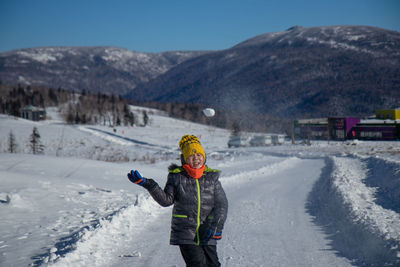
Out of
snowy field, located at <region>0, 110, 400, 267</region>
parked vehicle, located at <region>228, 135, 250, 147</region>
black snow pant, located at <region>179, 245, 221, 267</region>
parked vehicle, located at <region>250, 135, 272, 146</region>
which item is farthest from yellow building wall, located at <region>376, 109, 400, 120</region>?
black snow pant, located at <region>179, 245, 221, 267</region>

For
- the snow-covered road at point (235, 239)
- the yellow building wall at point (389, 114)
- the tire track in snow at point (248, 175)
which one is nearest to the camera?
the snow-covered road at point (235, 239)

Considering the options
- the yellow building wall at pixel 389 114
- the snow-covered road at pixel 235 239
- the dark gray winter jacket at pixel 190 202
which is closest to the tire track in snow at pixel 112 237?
the snow-covered road at pixel 235 239

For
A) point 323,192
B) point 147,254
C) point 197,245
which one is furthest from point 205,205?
point 323,192

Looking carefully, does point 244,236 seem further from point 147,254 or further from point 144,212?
point 144,212

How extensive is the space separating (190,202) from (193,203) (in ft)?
0.12

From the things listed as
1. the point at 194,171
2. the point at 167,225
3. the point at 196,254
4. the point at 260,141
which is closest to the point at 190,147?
the point at 194,171

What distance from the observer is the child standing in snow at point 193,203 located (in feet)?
11.0

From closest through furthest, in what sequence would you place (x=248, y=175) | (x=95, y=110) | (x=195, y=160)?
1. (x=195, y=160)
2. (x=248, y=175)
3. (x=95, y=110)

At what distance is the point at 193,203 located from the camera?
135 inches

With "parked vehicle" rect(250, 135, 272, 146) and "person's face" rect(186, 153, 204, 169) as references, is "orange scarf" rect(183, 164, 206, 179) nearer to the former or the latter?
"person's face" rect(186, 153, 204, 169)

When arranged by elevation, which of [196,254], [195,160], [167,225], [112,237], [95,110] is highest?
[95,110]

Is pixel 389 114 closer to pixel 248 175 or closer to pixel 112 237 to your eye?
pixel 248 175

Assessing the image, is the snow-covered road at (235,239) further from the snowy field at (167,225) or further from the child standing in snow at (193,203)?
the child standing in snow at (193,203)

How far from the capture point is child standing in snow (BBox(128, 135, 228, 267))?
335 cm
